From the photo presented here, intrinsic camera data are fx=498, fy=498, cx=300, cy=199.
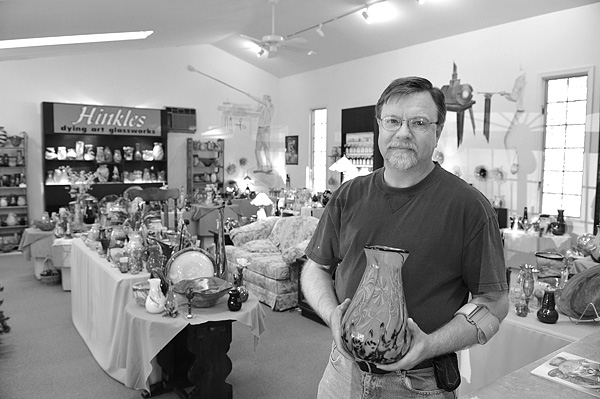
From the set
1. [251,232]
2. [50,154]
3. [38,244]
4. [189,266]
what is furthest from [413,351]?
[50,154]

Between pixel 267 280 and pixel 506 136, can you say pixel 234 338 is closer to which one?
pixel 267 280

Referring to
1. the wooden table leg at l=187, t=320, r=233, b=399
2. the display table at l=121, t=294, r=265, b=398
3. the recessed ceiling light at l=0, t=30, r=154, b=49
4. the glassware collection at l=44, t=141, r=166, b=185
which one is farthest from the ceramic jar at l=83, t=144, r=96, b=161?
the wooden table leg at l=187, t=320, r=233, b=399

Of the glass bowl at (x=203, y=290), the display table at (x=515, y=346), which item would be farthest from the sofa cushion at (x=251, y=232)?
the display table at (x=515, y=346)

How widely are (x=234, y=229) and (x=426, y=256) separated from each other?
5261 millimetres

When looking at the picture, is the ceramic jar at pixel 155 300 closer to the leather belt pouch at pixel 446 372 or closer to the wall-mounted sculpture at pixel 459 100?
the leather belt pouch at pixel 446 372

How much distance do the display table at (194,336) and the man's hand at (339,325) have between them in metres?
1.66

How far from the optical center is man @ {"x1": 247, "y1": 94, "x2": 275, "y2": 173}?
11484 millimetres

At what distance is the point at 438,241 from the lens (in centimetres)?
124

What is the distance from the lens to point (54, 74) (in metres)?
8.77

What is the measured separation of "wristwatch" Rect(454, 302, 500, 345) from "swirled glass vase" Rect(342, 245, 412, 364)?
19 cm

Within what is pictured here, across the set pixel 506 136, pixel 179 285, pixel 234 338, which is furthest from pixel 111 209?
pixel 506 136

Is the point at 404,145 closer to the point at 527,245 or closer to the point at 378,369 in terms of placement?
the point at 378,369

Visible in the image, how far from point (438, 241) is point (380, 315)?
26 centimetres

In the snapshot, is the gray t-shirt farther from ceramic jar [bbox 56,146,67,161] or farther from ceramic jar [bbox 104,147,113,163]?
ceramic jar [bbox 104,147,113,163]
